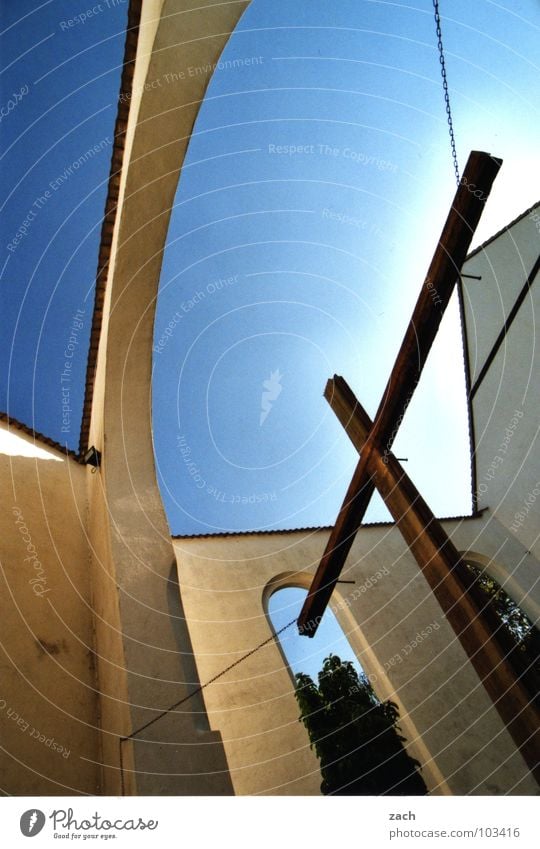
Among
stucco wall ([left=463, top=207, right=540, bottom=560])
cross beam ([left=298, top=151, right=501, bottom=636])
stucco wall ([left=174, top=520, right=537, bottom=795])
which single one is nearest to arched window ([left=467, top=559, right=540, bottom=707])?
stucco wall ([left=174, top=520, right=537, bottom=795])

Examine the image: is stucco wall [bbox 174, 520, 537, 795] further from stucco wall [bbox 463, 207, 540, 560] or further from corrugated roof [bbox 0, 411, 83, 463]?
corrugated roof [bbox 0, 411, 83, 463]

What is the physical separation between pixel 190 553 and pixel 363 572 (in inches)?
123

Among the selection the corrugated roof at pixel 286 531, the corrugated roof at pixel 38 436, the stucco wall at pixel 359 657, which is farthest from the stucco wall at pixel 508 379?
the corrugated roof at pixel 38 436

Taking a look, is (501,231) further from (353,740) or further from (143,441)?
(353,740)

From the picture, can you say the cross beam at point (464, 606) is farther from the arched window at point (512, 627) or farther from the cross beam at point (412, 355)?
the cross beam at point (412, 355)

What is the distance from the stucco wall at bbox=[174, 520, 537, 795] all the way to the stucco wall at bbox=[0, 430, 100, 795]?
9.98ft

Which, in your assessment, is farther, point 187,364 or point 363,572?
point 363,572

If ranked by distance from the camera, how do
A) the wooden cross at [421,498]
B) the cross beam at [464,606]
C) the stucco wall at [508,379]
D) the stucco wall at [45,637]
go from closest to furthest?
the cross beam at [464,606], the wooden cross at [421,498], the stucco wall at [45,637], the stucco wall at [508,379]

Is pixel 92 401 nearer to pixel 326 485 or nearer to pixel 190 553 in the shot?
pixel 190 553

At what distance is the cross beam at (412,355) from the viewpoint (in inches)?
141

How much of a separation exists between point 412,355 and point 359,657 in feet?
18.2
